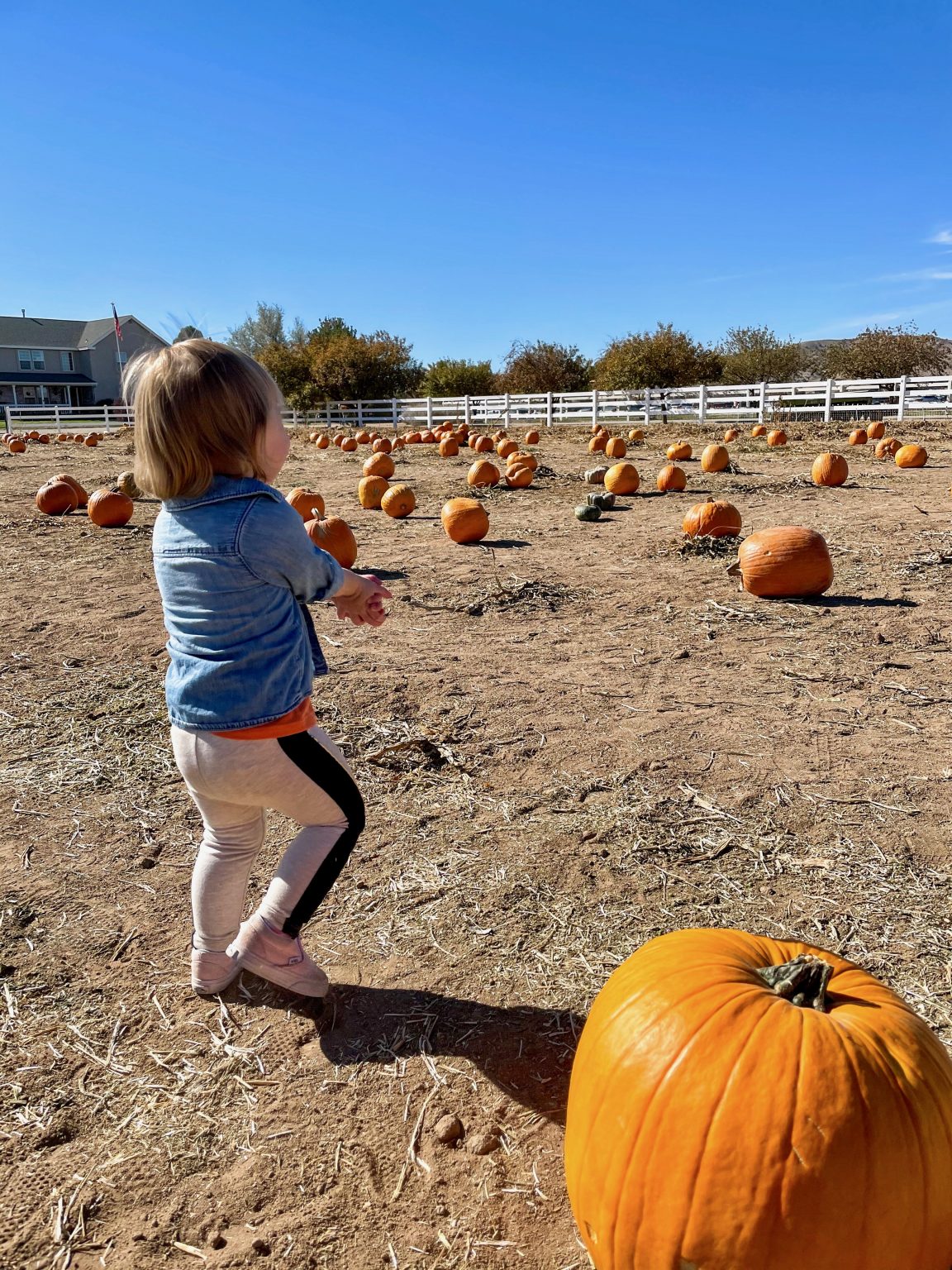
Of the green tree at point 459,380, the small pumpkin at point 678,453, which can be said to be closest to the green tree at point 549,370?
the green tree at point 459,380

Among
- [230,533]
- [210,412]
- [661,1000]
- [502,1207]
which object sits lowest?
[502,1207]

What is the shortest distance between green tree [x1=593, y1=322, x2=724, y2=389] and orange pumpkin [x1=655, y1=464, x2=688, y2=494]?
29.8 m

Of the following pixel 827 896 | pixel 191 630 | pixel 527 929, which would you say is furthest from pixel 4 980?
pixel 827 896

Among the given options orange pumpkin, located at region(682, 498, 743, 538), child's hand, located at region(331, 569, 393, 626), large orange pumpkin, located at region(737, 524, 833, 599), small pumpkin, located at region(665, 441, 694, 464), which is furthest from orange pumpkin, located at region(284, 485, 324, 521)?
small pumpkin, located at region(665, 441, 694, 464)

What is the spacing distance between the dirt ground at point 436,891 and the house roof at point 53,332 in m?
72.0

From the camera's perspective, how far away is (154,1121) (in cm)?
224

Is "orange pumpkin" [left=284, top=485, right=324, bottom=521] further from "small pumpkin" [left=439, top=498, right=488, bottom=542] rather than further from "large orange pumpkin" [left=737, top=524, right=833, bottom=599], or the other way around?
"large orange pumpkin" [left=737, top=524, right=833, bottom=599]

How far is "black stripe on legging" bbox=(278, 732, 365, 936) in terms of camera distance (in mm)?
2404

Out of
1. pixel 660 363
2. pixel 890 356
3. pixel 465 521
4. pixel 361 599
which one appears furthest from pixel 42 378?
pixel 361 599

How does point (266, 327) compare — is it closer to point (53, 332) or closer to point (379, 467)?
point (53, 332)

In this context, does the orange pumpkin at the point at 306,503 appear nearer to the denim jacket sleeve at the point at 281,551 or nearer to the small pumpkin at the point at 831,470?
the denim jacket sleeve at the point at 281,551

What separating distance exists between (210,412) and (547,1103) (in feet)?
6.45

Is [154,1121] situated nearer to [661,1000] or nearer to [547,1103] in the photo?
[547,1103]

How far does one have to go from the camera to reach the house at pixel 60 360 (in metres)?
67.5
